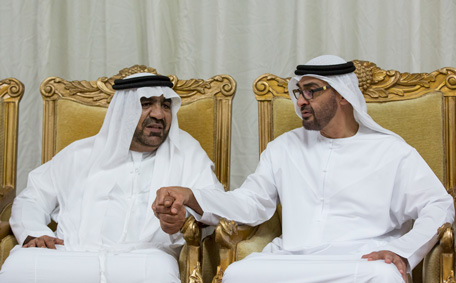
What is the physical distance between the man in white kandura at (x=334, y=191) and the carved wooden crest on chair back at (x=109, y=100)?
1.25 feet

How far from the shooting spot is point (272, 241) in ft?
12.6

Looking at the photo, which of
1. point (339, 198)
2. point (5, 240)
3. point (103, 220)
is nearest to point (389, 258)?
point (339, 198)

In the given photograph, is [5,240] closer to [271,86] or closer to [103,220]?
[103,220]

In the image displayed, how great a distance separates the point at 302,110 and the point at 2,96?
1801 mm

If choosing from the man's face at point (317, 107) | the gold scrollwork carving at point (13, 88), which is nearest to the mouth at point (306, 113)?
the man's face at point (317, 107)

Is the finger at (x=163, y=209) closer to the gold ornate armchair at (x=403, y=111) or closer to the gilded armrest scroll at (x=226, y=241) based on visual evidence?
the gilded armrest scroll at (x=226, y=241)

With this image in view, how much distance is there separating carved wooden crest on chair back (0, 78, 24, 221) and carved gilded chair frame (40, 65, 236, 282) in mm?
166

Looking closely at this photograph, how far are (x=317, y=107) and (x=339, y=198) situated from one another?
47cm

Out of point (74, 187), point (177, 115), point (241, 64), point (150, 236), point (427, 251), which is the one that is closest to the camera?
point (427, 251)

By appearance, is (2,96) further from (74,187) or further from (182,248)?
(182,248)

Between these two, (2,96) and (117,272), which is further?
(2,96)

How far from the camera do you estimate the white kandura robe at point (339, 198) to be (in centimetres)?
359

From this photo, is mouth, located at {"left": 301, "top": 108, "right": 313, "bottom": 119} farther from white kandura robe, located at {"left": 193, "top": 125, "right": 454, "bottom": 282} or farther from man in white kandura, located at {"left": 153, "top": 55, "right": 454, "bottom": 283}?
white kandura robe, located at {"left": 193, "top": 125, "right": 454, "bottom": 282}

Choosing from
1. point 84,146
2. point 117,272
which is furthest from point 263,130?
point 117,272
